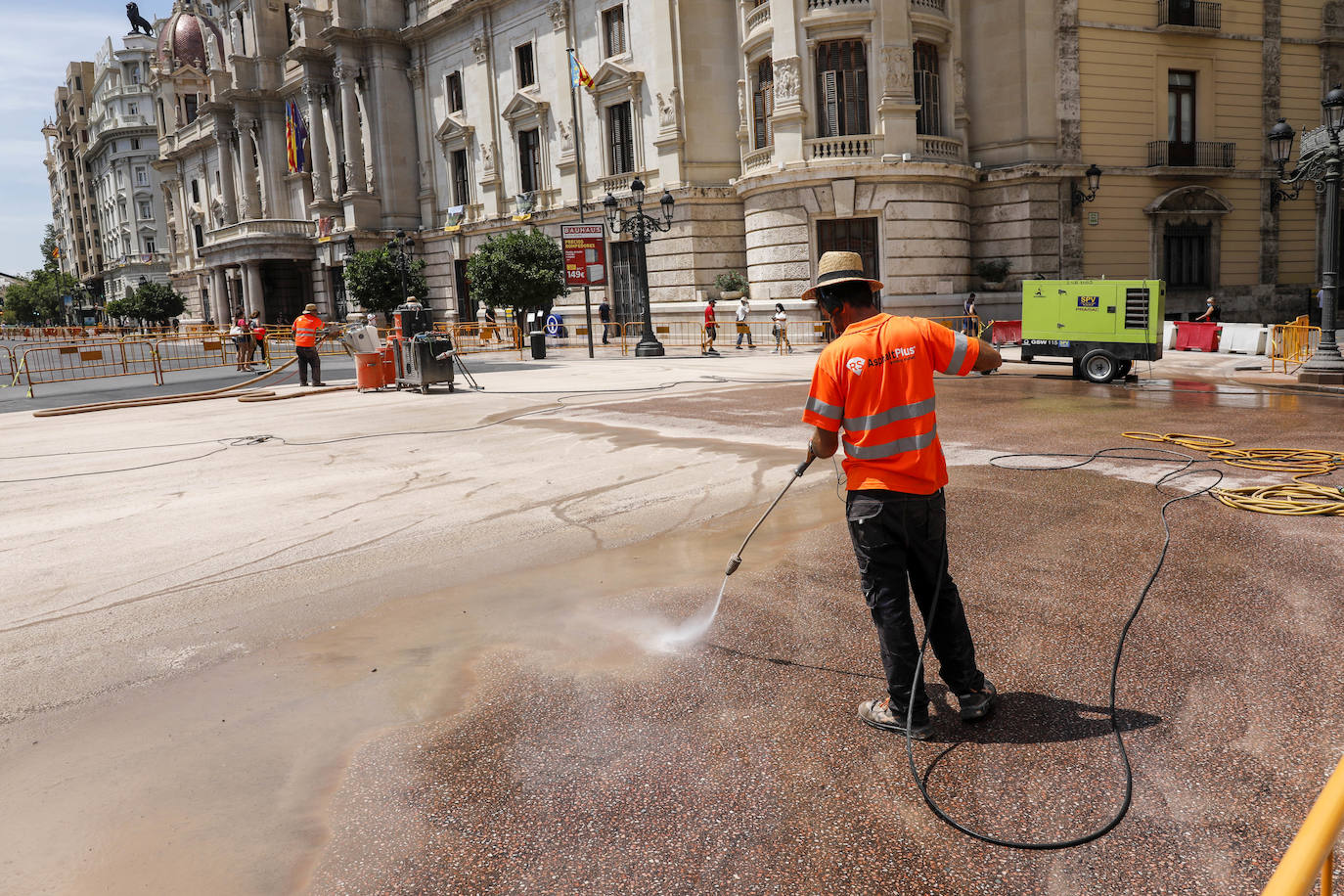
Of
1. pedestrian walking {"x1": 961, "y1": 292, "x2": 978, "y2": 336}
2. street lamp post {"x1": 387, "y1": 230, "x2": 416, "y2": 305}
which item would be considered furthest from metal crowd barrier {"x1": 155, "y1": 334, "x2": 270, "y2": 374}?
pedestrian walking {"x1": 961, "y1": 292, "x2": 978, "y2": 336}

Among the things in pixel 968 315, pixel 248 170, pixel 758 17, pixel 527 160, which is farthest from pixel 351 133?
pixel 968 315

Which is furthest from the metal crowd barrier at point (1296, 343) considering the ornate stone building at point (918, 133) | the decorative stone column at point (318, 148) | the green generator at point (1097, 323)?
the decorative stone column at point (318, 148)

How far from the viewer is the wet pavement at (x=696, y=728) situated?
3100mm

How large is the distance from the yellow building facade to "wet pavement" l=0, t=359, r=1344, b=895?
2744 centimetres

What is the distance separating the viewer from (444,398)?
17.6m

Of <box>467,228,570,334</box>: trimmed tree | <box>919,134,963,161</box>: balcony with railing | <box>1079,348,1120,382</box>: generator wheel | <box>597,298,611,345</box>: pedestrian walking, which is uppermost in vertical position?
<box>919,134,963,161</box>: balcony with railing

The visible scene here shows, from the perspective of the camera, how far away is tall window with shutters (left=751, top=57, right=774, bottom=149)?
3002cm

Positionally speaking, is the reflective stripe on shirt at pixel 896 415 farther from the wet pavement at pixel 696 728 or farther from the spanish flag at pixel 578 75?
the spanish flag at pixel 578 75

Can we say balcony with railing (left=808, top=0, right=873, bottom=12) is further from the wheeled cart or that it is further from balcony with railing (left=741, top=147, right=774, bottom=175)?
the wheeled cart

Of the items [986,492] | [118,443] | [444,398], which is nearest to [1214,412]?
[986,492]

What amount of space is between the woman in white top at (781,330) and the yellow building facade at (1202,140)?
1035 centimetres

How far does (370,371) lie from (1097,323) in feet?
48.1

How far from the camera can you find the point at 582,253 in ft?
94.8

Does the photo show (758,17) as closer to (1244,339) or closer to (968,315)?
(968,315)
